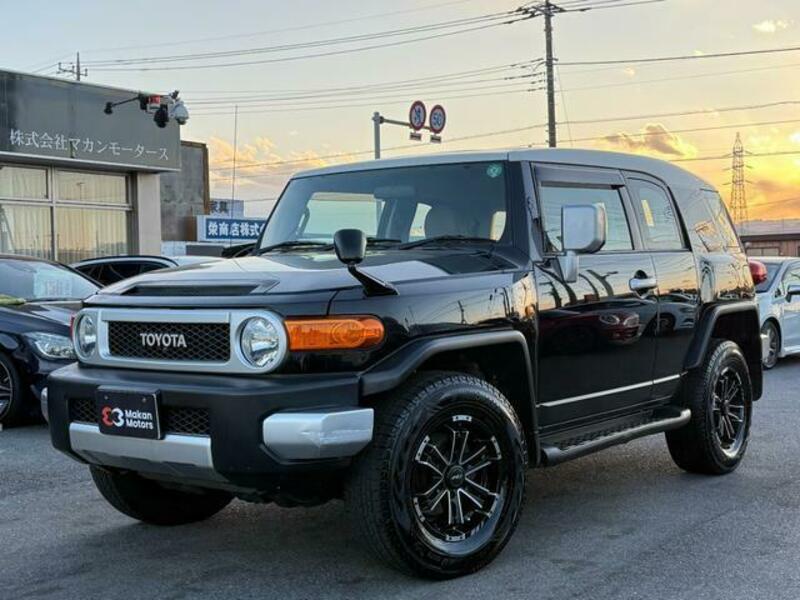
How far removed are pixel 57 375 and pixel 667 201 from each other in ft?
12.3

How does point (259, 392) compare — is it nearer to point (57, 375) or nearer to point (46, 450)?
point (57, 375)

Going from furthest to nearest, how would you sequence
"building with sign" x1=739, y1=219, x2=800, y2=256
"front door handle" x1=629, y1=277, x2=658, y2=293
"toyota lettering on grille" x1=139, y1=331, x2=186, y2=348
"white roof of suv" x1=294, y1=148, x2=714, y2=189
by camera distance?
"building with sign" x1=739, y1=219, x2=800, y2=256
"front door handle" x1=629, y1=277, x2=658, y2=293
"white roof of suv" x1=294, y1=148, x2=714, y2=189
"toyota lettering on grille" x1=139, y1=331, x2=186, y2=348

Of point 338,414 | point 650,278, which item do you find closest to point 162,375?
point 338,414

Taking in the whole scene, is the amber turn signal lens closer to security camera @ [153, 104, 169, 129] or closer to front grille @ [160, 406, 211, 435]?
front grille @ [160, 406, 211, 435]

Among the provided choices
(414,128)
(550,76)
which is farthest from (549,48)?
(414,128)

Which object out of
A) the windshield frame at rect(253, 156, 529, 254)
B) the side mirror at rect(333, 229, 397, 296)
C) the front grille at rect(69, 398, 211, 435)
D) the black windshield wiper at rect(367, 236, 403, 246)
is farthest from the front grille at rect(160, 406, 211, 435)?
the black windshield wiper at rect(367, 236, 403, 246)

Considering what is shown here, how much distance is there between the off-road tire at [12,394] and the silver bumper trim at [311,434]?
4.95m

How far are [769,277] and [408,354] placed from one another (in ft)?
32.3

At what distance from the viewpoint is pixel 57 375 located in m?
4.38

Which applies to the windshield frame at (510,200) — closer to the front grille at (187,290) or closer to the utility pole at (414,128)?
the front grille at (187,290)

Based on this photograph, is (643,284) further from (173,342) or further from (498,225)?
(173,342)

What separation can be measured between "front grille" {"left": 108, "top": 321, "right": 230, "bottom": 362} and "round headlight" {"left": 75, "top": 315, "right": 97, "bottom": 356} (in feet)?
0.43

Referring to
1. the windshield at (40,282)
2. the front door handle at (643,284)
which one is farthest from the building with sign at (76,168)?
the front door handle at (643,284)

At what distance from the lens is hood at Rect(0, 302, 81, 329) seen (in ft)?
26.2
